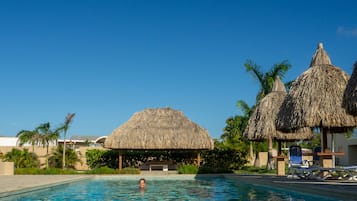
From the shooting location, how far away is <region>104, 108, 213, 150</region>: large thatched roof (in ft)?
74.1

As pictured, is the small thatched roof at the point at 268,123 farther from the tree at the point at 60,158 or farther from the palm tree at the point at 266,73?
the tree at the point at 60,158

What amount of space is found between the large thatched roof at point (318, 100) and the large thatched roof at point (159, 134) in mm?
9333

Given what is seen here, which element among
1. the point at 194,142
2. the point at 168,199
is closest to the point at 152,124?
the point at 194,142

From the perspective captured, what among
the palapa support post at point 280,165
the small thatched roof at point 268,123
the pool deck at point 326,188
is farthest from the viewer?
the small thatched roof at point 268,123

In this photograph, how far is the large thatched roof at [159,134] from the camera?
22.6m

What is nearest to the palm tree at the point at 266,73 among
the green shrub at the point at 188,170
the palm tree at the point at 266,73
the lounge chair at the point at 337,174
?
the palm tree at the point at 266,73

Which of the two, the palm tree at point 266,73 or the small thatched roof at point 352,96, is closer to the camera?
the small thatched roof at point 352,96

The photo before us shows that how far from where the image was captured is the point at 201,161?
24.0m

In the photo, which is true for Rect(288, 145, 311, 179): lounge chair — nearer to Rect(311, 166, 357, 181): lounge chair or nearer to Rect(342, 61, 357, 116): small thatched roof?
Rect(311, 166, 357, 181): lounge chair

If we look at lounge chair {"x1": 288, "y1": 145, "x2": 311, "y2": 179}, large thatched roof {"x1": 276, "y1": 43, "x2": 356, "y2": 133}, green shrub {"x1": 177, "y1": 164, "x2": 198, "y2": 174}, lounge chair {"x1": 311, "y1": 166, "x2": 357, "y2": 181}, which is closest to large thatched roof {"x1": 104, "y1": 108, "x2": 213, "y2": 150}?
green shrub {"x1": 177, "y1": 164, "x2": 198, "y2": 174}

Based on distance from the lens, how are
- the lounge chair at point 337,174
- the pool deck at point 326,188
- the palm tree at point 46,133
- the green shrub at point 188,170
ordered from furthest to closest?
the palm tree at point 46,133 < the green shrub at point 188,170 < the lounge chair at point 337,174 < the pool deck at point 326,188

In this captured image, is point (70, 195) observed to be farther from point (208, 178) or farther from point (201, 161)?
point (201, 161)

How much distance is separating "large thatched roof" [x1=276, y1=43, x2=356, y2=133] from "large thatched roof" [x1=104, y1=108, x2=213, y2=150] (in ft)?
30.6

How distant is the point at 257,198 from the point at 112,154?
14880 mm
